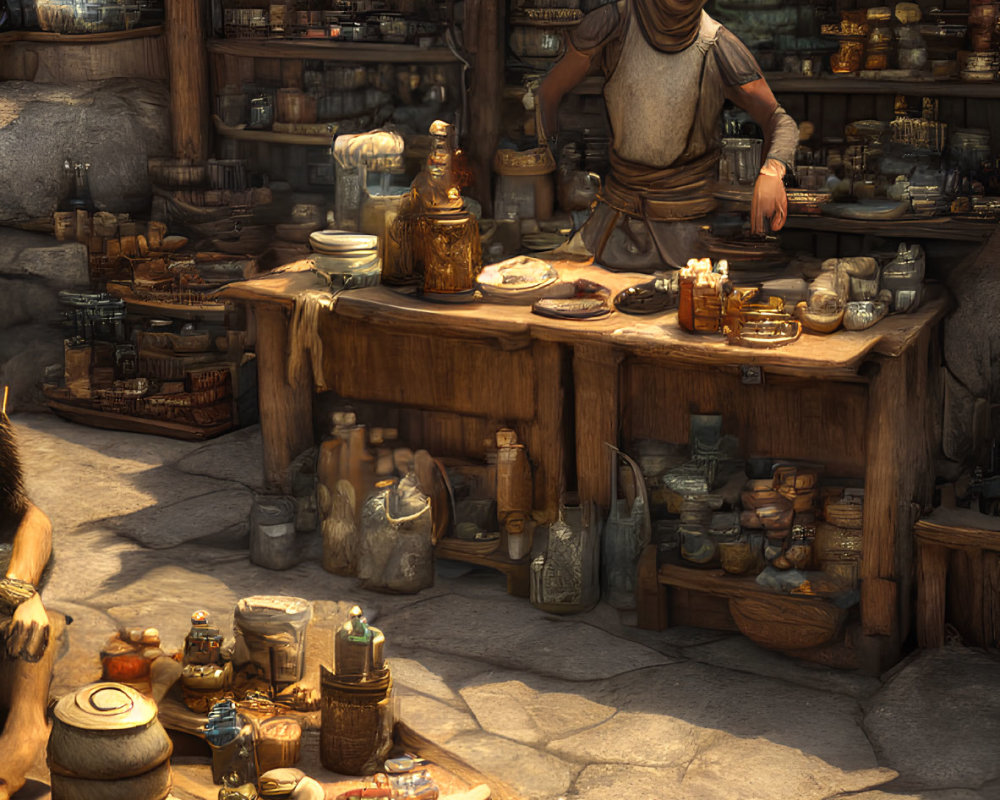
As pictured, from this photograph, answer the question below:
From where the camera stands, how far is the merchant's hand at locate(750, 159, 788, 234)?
844 cm

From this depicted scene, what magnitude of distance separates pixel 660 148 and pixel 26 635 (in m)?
3.92

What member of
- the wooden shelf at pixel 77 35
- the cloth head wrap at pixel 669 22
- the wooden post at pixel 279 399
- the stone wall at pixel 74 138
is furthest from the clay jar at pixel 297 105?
the cloth head wrap at pixel 669 22

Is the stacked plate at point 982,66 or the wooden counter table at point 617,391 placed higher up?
the stacked plate at point 982,66

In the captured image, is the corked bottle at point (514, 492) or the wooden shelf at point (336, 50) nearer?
the corked bottle at point (514, 492)

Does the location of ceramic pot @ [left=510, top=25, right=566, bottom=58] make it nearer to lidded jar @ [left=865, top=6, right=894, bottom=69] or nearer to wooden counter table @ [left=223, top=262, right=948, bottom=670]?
wooden counter table @ [left=223, top=262, right=948, bottom=670]

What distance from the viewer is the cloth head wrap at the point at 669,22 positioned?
8.62 m

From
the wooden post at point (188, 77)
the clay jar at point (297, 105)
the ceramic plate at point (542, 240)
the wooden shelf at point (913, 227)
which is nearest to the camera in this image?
the wooden shelf at point (913, 227)

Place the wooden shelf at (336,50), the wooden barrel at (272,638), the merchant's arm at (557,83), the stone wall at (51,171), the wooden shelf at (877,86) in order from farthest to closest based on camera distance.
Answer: the stone wall at (51,171) < the wooden shelf at (336,50) < the merchant's arm at (557,83) < the wooden shelf at (877,86) < the wooden barrel at (272,638)

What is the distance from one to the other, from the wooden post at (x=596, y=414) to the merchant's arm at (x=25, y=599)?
101 inches

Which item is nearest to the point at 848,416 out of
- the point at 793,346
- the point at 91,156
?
the point at 793,346

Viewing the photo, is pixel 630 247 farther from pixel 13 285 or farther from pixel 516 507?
pixel 13 285

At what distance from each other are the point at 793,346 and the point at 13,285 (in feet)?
19.4

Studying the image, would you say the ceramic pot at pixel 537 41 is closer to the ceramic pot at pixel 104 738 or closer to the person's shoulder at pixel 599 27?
the person's shoulder at pixel 599 27

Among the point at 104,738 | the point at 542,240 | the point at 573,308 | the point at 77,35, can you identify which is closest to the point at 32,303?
the point at 77,35
